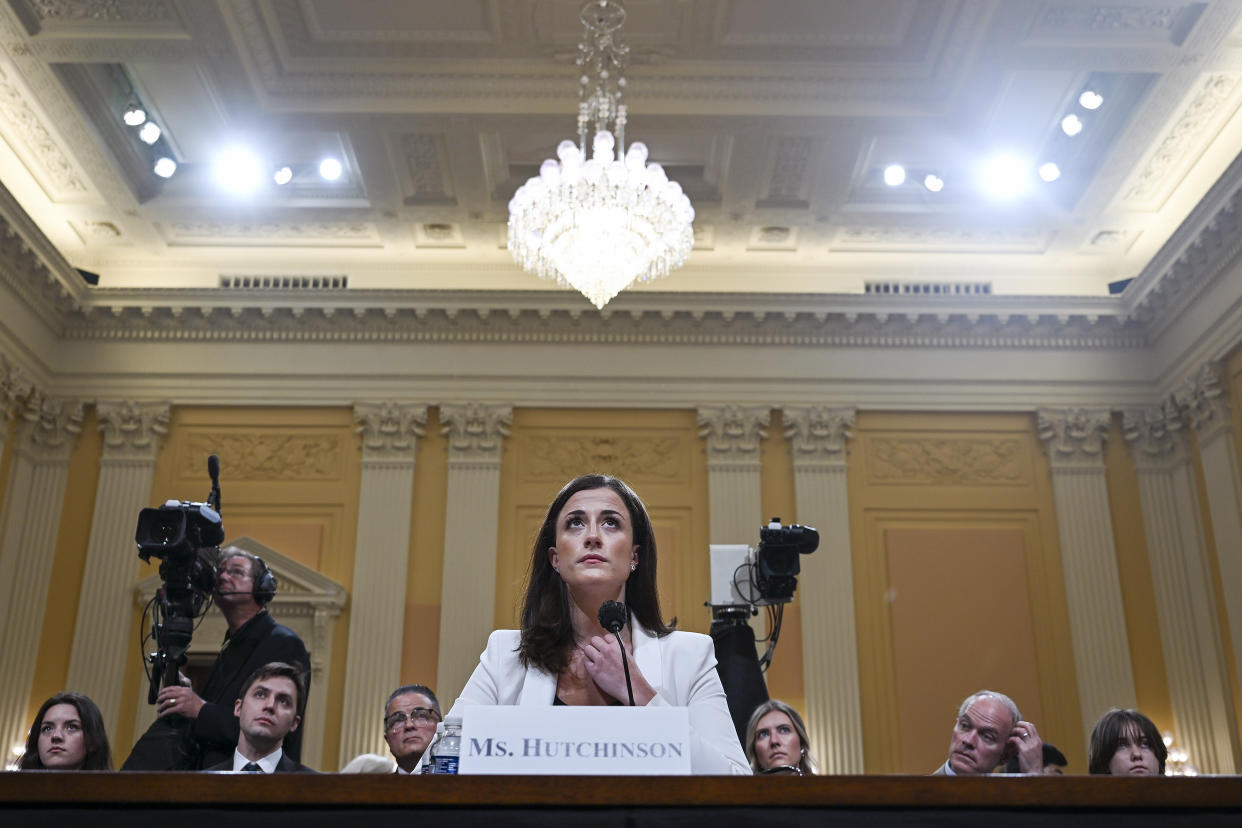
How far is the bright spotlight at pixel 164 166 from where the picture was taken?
1066 cm

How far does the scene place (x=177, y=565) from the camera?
3.82 meters

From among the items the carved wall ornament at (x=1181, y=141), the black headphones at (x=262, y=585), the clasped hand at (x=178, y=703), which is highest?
the carved wall ornament at (x=1181, y=141)

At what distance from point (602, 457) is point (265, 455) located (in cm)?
344

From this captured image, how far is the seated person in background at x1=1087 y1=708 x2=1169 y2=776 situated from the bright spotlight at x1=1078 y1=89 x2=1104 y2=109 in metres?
6.90

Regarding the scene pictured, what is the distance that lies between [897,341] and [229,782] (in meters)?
10.8

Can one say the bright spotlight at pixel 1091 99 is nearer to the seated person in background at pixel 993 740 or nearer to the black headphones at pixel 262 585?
the seated person in background at pixel 993 740

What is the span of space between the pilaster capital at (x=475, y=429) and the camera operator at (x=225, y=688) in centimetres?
711

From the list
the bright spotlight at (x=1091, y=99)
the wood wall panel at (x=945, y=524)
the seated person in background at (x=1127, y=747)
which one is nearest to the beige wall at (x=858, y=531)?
the wood wall panel at (x=945, y=524)

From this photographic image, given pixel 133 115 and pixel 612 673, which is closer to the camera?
pixel 612 673

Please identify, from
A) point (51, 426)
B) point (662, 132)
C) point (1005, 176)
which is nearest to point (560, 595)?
point (662, 132)

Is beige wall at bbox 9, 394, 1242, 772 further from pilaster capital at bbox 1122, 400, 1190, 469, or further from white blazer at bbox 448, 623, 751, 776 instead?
white blazer at bbox 448, 623, 751, 776

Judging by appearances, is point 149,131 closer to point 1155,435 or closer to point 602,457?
point 602,457

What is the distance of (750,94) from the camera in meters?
9.61

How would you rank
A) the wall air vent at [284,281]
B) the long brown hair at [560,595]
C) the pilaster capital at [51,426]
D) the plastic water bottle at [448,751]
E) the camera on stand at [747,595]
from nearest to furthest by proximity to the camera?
the plastic water bottle at [448,751], the long brown hair at [560,595], the camera on stand at [747,595], the pilaster capital at [51,426], the wall air vent at [284,281]
